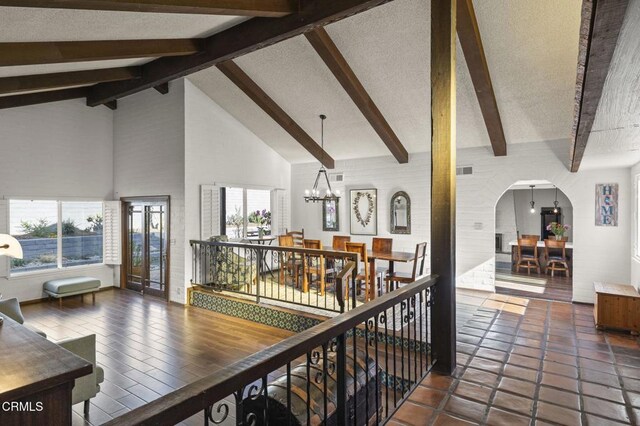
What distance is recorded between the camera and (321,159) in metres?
8.27

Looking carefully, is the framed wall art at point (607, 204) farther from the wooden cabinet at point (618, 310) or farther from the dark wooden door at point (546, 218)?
the dark wooden door at point (546, 218)

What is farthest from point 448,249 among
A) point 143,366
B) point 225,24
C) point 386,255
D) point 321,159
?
point 321,159

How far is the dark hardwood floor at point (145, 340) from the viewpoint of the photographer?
11.5ft

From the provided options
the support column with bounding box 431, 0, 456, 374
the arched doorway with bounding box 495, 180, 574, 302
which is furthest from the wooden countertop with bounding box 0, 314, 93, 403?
the arched doorway with bounding box 495, 180, 574, 302

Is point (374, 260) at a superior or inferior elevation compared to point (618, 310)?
superior

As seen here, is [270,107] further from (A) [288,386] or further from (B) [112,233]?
(A) [288,386]

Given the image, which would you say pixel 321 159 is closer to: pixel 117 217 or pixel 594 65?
pixel 117 217

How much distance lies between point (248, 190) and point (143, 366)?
471cm

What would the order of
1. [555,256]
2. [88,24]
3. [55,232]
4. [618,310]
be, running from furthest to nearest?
[555,256], [55,232], [618,310], [88,24]

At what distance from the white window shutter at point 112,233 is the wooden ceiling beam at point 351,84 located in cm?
559

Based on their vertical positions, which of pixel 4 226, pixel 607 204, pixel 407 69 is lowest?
pixel 4 226

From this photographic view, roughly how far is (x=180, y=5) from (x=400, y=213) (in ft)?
19.3

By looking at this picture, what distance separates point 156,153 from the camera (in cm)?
699

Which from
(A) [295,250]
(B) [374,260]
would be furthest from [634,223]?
(A) [295,250]
